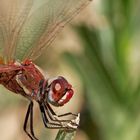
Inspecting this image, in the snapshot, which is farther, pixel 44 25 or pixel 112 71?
pixel 112 71

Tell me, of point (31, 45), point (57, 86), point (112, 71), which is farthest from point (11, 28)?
point (112, 71)

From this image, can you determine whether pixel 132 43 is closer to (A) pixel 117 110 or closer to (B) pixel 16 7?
(A) pixel 117 110

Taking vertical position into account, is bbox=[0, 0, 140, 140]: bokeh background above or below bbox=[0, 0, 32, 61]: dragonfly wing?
below

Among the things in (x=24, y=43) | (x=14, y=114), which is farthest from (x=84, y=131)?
(x=24, y=43)

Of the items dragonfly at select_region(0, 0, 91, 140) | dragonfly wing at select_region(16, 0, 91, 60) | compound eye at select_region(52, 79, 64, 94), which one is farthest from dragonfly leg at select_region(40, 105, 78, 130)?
dragonfly wing at select_region(16, 0, 91, 60)

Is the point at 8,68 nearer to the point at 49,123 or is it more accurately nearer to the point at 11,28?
the point at 11,28

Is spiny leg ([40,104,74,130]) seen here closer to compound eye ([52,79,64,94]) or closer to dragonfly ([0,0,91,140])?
dragonfly ([0,0,91,140])
